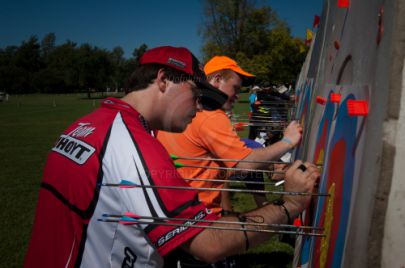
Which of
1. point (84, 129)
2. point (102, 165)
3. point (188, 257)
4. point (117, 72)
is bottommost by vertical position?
point (188, 257)

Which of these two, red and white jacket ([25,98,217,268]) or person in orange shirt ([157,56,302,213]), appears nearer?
red and white jacket ([25,98,217,268])

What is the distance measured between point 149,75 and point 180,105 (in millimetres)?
218

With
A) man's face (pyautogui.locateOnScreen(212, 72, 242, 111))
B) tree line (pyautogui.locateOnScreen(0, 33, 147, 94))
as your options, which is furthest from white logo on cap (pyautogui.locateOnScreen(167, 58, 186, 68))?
tree line (pyautogui.locateOnScreen(0, 33, 147, 94))

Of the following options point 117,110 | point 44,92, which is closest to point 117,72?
point 44,92

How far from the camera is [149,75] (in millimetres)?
1727

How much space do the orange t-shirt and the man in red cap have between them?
3.28ft

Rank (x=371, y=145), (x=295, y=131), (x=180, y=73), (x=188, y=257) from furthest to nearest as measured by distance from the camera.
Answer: (x=295, y=131) → (x=188, y=257) → (x=180, y=73) → (x=371, y=145)

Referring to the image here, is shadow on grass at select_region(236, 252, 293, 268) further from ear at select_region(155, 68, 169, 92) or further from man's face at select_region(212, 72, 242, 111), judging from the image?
ear at select_region(155, 68, 169, 92)

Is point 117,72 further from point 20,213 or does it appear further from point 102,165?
point 102,165

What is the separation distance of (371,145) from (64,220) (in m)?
1.16

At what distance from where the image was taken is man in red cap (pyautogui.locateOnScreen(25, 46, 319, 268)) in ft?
4.17

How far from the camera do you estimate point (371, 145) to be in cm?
86

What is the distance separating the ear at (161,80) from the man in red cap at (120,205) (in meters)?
0.24

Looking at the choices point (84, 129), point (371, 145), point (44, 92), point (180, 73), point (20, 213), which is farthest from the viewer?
point (44, 92)
